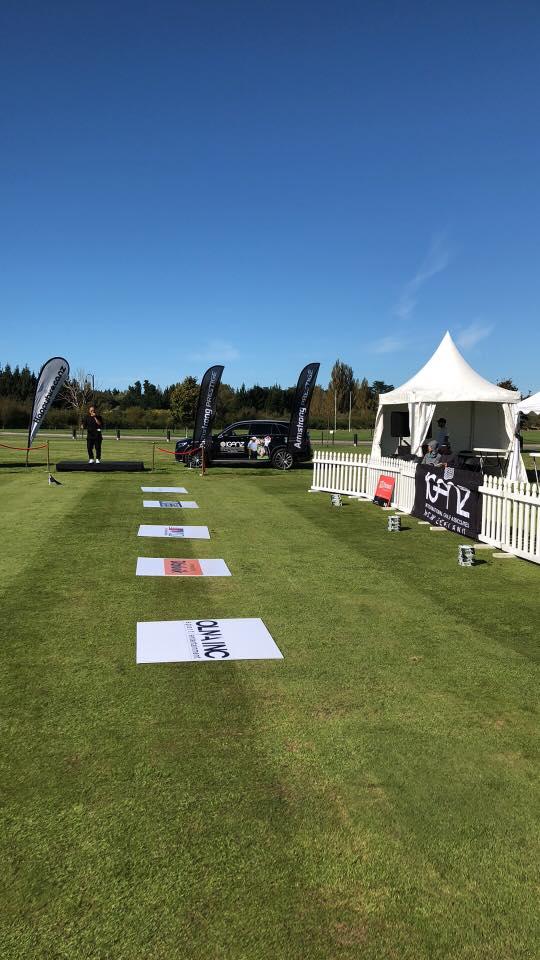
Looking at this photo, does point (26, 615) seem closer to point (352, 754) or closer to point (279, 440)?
point (352, 754)

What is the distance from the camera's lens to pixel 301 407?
81.2ft

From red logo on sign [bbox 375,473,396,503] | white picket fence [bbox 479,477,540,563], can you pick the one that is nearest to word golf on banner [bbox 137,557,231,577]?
white picket fence [bbox 479,477,540,563]

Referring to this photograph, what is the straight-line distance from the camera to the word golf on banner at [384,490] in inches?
594

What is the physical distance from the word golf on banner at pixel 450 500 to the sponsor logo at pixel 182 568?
5.02m

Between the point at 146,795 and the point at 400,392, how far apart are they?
19.9 metres

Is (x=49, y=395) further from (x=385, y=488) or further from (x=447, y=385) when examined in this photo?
(x=447, y=385)

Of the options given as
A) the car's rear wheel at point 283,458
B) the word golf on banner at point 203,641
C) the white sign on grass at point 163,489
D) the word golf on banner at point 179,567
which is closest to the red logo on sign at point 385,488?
the white sign on grass at point 163,489

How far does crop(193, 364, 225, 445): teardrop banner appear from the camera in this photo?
79.3ft

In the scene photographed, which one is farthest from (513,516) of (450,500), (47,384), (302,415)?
(47,384)

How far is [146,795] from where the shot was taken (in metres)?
3.32

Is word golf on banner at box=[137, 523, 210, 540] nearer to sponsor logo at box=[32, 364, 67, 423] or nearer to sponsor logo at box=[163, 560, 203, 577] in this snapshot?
sponsor logo at box=[163, 560, 203, 577]

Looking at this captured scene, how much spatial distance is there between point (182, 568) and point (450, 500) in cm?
572

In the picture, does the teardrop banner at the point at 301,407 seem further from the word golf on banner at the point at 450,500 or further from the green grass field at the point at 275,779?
the green grass field at the point at 275,779

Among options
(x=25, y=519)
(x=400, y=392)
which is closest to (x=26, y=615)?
(x=25, y=519)
